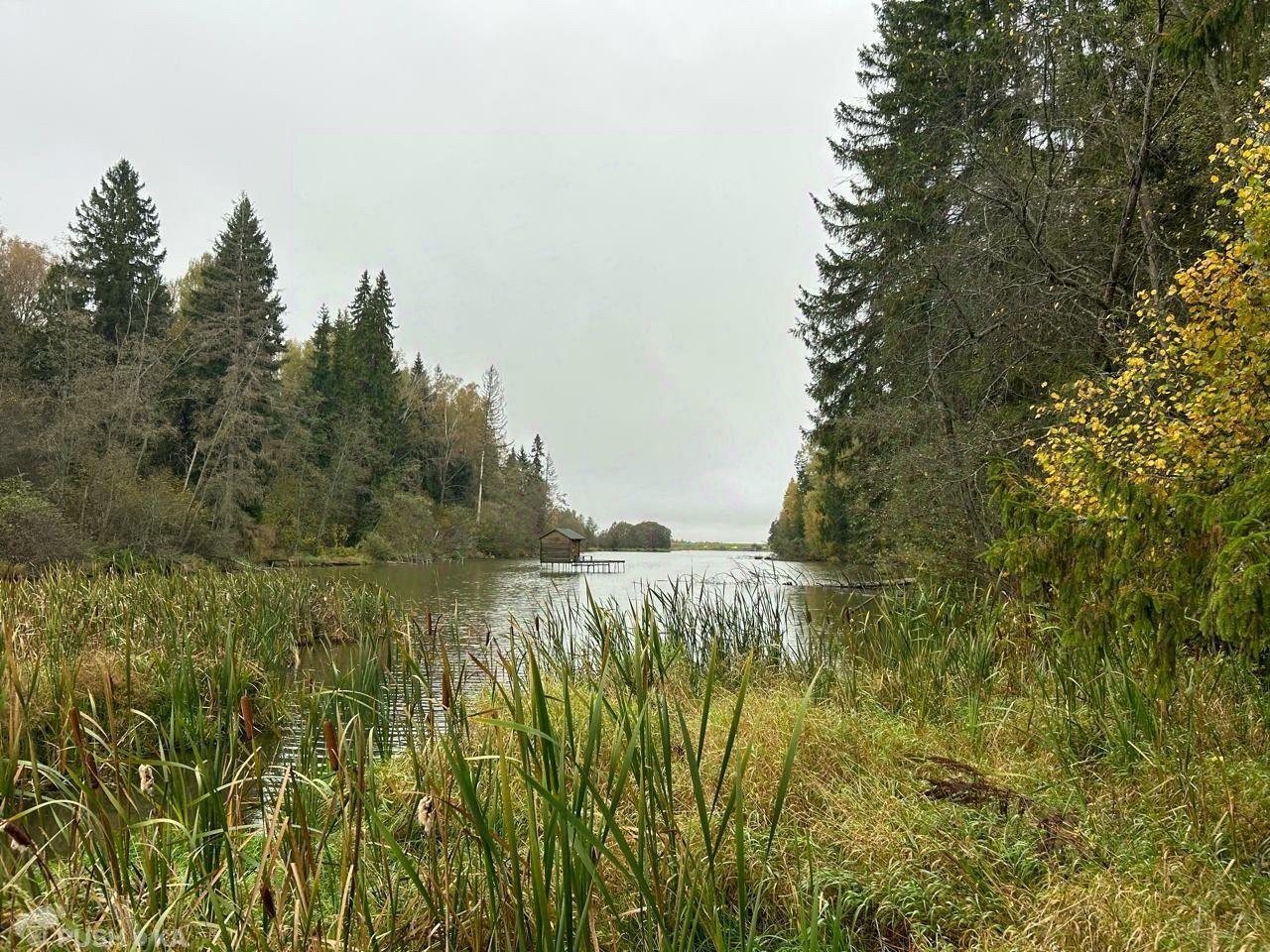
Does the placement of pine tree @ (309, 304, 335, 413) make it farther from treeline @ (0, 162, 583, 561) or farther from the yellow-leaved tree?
the yellow-leaved tree

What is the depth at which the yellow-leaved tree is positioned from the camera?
2.10 meters

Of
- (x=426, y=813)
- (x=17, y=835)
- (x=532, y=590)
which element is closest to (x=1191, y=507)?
(x=426, y=813)

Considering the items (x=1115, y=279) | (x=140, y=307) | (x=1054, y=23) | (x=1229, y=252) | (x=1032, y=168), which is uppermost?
(x=140, y=307)

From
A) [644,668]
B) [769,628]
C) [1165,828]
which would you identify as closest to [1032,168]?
[769,628]

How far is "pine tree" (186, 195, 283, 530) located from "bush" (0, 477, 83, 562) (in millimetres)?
7389

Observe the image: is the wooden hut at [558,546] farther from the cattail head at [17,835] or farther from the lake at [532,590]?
the cattail head at [17,835]

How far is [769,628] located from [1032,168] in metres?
6.83

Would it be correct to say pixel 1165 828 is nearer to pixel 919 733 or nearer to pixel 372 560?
pixel 919 733

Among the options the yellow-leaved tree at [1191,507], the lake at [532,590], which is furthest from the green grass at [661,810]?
the lake at [532,590]

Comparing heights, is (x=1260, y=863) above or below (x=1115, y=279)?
below

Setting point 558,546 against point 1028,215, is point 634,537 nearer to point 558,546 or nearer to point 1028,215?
point 558,546

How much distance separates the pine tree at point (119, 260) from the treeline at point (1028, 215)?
2706cm

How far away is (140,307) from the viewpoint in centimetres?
2597

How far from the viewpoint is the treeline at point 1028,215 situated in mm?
6574
